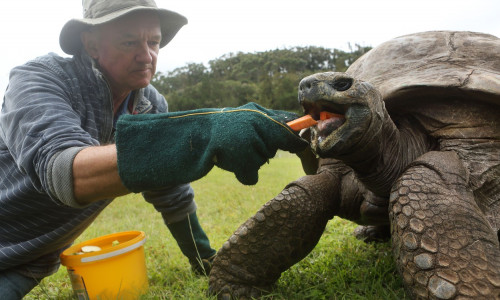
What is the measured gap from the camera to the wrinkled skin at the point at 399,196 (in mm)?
1282

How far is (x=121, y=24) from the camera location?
2123 mm

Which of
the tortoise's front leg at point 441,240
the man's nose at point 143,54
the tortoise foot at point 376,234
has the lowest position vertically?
the tortoise foot at point 376,234

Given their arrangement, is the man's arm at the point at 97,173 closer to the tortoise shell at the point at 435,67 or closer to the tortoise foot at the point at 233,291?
the tortoise foot at the point at 233,291

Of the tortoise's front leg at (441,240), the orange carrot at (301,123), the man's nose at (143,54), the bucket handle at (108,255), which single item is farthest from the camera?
the man's nose at (143,54)

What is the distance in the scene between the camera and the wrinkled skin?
1282mm

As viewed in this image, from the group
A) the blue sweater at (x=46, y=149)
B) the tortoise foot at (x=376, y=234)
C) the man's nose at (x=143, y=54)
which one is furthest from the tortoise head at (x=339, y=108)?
the tortoise foot at (x=376, y=234)

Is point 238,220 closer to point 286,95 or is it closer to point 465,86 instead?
point 465,86

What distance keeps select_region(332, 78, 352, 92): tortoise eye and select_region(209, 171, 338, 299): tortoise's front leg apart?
60 centimetres

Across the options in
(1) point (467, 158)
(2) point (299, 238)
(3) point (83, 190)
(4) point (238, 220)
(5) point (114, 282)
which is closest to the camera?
(3) point (83, 190)

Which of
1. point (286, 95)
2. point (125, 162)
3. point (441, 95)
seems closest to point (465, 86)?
point (441, 95)

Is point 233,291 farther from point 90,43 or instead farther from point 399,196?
point 90,43

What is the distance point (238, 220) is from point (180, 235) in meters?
1.44

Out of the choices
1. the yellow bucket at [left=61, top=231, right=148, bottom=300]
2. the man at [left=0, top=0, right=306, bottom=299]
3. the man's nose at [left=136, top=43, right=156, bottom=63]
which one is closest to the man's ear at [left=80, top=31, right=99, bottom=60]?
the man at [left=0, top=0, right=306, bottom=299]

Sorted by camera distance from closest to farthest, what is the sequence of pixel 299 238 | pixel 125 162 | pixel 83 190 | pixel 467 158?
pixel 125 162 < pixel 83 190 < pixel 467 158 < pixel 299 238
